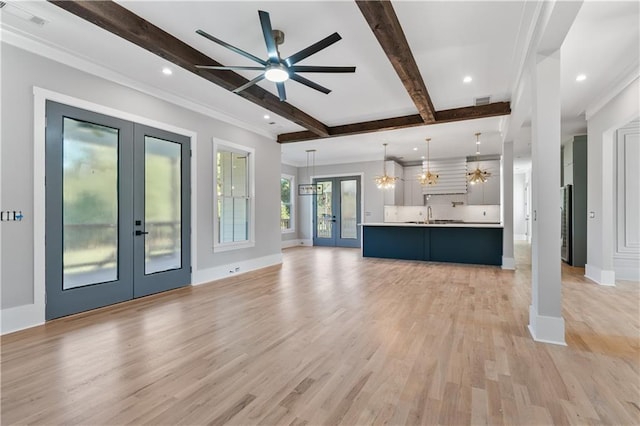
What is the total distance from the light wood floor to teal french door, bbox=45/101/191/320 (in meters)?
0.40

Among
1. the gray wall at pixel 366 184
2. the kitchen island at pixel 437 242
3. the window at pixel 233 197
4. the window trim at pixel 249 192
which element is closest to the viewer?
the window trim at pixel 249 192

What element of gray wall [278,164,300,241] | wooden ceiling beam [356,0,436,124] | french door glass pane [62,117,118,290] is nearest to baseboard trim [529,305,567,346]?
wooden ceiling beam [356,0,436,124]

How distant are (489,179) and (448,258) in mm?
3501

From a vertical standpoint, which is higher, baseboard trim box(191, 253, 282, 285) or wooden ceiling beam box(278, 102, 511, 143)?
wooden ceiling beam box(278, 102, 511, 143)

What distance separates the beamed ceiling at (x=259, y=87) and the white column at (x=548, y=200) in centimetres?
136

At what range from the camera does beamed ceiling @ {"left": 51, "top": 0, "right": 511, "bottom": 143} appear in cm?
263

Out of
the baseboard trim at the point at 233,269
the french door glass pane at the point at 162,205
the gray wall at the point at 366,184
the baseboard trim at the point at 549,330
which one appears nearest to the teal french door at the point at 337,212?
the gray wall at the point at 366,184

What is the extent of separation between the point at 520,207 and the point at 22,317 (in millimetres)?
15803

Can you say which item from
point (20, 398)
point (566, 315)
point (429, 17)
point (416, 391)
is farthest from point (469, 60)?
point (20, 398)

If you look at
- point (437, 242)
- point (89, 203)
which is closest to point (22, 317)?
point (89, 203)

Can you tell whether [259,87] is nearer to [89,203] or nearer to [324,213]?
[89,203]

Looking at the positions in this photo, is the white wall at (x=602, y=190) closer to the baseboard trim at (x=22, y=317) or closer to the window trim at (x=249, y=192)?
the window trim at (x=249, y=192)

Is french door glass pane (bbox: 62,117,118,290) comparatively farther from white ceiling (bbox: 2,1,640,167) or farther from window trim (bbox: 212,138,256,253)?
window trim (bbox: 212,138,256,253)

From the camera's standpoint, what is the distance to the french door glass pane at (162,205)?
4.48m
